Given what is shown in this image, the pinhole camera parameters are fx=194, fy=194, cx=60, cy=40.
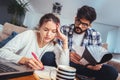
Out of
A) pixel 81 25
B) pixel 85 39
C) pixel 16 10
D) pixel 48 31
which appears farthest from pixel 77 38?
pixel 16 10

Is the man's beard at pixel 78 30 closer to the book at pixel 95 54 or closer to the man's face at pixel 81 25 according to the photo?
the man's face at pixel 81 25

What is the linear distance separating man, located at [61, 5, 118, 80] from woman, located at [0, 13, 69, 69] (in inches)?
5.4

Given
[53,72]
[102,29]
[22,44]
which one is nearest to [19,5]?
[102,29]

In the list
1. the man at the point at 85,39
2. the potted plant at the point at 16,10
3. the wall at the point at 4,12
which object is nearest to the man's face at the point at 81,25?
the man at the point at 85,39

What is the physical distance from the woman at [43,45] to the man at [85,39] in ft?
0.45

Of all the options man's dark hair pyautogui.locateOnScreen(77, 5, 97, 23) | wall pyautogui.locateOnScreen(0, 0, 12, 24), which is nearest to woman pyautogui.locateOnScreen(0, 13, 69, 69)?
man's dark hair pyautogui.locateOnScreen(77, 5, 97, 23)

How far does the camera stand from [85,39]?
6.03 ft

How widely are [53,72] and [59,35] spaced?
1.36 feet

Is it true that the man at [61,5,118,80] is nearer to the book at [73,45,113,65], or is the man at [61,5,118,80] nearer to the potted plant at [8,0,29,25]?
the book at [73,45,113,65]

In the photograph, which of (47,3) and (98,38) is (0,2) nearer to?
(47,3)

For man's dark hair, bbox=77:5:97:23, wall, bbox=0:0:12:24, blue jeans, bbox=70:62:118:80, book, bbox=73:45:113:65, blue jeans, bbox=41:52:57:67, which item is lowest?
blue jeans, bbox=70:62:118:80

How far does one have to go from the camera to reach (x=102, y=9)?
4.34 meters

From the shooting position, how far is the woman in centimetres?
126

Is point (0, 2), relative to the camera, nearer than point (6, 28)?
No
